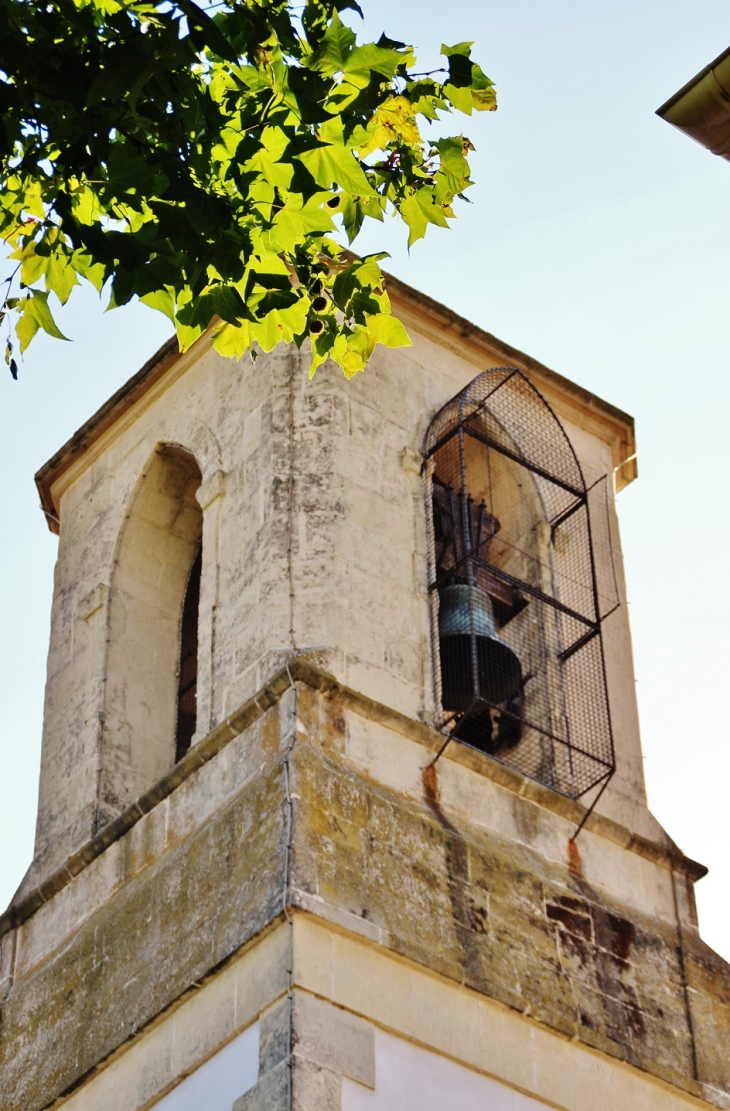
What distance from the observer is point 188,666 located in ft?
49.0

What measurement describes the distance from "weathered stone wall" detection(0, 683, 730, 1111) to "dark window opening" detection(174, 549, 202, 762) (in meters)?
1.66

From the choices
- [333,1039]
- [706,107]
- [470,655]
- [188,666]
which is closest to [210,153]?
[706,107]

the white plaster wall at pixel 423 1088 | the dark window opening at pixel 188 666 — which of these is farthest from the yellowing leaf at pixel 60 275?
the dark window opening at pixel 188 666

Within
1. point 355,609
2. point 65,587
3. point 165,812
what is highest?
point 65,587

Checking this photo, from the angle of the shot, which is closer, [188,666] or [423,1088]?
[423,1088]

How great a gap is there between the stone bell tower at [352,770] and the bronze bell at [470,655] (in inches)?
0.9

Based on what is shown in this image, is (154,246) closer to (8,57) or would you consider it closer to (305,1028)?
(8,57)

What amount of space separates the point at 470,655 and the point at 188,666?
242 cm

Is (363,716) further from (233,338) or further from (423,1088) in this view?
(233,338)

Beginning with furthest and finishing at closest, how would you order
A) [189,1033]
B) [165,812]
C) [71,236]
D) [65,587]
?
[65,587] < [165,812] < [189,1033] < [71,236]

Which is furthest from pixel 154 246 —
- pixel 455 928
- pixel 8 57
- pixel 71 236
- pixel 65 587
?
pixel 65 587

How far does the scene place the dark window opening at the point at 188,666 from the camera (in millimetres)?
14555

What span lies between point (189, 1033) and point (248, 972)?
53 centimetres

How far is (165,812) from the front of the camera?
12.6 metres
